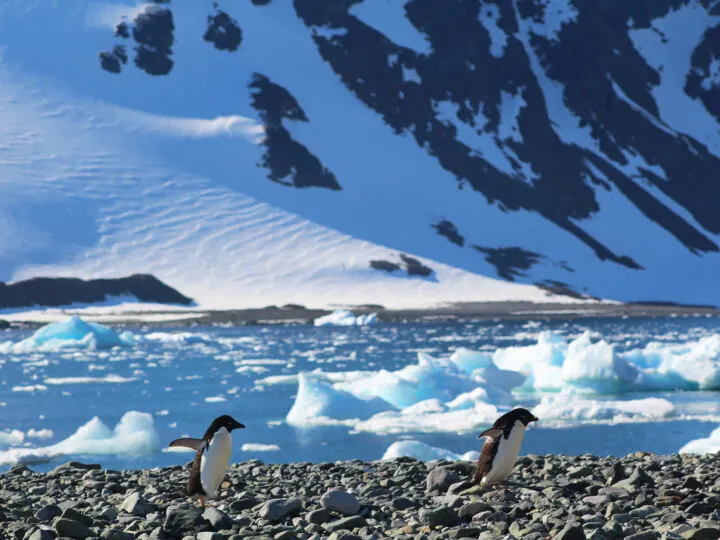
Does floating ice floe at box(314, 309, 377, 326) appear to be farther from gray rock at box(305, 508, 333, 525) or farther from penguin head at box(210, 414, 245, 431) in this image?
gray rock at box(305, 508, 333, 525)

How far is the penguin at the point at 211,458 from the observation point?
7.83 m

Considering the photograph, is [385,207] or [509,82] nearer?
[385,207]

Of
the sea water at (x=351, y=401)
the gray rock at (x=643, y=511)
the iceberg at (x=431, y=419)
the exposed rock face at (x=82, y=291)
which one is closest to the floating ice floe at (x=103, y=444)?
the sea water at (x=351, y=401)

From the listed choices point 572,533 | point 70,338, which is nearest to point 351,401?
point 572,533

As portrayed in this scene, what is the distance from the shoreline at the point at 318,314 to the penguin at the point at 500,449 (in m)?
65.4

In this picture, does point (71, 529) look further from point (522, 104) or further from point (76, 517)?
point (522, 104)

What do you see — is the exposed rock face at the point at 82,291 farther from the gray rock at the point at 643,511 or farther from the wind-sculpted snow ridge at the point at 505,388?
the gray rock at the point at 643,511

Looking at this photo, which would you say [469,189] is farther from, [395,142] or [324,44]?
[324,44]

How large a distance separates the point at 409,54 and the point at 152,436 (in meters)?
116

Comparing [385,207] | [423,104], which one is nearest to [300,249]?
[385,207]

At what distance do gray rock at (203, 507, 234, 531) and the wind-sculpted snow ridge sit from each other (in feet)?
37.5

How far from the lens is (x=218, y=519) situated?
660cm

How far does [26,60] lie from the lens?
112312 mm

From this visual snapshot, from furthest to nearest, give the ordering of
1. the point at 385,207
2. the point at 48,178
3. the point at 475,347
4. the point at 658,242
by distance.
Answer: the point at 658,242
the point at 385,207
the point at 48,178
the point at 475,347
